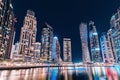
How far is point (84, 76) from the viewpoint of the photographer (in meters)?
28.2

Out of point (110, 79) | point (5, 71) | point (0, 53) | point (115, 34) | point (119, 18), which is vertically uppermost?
point (119, 18)

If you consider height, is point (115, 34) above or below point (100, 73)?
above

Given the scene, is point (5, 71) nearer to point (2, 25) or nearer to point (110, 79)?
point (110, 79)

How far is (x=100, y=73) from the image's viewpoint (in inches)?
1066

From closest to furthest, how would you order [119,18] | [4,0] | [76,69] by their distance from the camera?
[76,69]
[4,0]
[119,18]

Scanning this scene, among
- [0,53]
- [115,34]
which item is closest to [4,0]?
[0,53]

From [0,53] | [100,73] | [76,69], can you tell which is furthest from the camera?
[0,53]

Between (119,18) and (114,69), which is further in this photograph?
(119,18)

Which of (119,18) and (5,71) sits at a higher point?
(119,18)

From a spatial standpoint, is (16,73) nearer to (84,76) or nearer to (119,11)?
(84,76)

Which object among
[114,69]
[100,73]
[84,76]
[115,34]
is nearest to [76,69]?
[84,76]

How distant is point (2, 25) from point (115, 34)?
123 m

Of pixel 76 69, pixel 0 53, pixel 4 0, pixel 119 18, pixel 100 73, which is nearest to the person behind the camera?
pixel 100 73

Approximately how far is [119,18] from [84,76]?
166 meters
